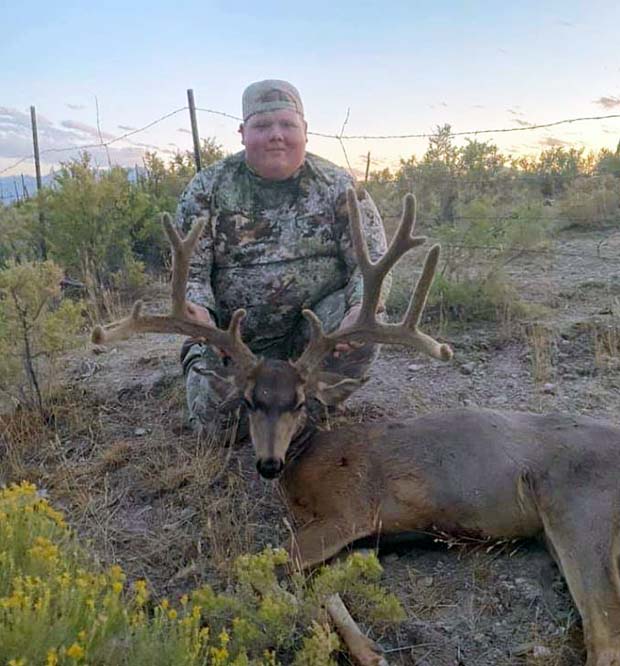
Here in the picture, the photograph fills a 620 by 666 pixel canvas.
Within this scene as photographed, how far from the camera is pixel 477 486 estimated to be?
11.4ft

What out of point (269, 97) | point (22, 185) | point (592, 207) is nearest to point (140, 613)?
point (269, 97)

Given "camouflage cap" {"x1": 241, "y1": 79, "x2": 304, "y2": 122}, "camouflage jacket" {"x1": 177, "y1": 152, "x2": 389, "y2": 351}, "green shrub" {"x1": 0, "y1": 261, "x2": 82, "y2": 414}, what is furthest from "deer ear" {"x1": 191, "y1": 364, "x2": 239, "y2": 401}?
"camouflage cap" {"x1": 241, "y1": 79, "x2": 304, "y2": 122}

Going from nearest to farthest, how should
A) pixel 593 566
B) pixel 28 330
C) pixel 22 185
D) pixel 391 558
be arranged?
1. pixel 593 566
2. pixel 391 558
3. pixel 28 330
4. pixel 22 185

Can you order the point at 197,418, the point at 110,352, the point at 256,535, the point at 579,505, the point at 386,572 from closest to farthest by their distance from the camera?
1. the point at 579,505
2. the point at 386,572
3. the point at 256,535
4. the point at 197,418
5. the point at 110,352

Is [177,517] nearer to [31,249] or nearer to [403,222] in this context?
[403,222]

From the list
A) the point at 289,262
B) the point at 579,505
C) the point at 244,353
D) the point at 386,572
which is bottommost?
the point at 386,572

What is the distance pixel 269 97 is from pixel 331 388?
2.08 metres

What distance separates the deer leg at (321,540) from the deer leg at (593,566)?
2.85ft

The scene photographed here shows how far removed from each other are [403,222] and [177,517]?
195 centimetres

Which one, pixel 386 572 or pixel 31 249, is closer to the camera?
pixel 386 572

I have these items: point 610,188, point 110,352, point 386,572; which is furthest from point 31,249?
point 610,188

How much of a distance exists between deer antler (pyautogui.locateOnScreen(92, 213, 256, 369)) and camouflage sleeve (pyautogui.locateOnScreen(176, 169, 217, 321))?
0.81 meters

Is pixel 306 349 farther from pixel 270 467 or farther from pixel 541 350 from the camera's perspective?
pixel 541 350

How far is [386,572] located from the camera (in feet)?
11.5
